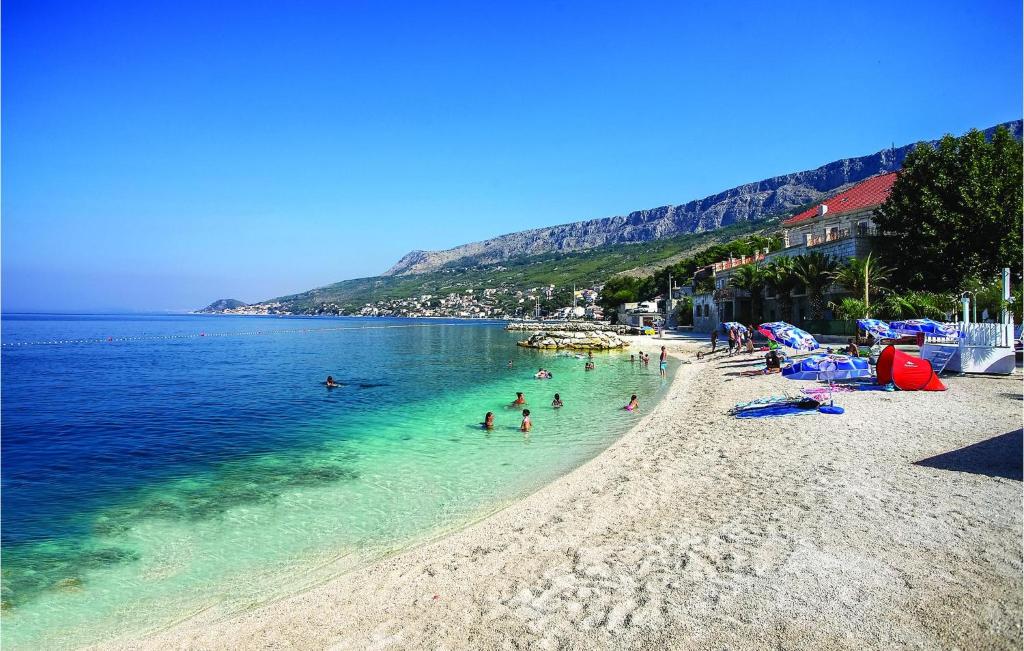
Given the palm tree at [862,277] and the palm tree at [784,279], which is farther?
the palm tree at [784,279]

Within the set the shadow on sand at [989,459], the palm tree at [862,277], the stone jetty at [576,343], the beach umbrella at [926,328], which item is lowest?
the stone jetty at [576,343]

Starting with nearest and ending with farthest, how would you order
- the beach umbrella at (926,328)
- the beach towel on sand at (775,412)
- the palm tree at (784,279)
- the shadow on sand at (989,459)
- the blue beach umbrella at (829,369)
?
the shadow on sand at (989,459) → the beach towel on sand at (775,412) → the blue beach umbrella at (829,369) → the beach umbrella at (926,328) → the palm tree at (784,279)

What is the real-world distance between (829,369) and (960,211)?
75.4 ft

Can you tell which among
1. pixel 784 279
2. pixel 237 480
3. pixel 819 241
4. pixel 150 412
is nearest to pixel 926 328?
pixel 784 279

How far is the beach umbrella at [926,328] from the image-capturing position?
71.7 ft

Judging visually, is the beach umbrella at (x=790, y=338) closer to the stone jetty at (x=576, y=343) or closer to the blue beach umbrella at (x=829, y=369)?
the blue beach umbrella at (x=829, y=369)

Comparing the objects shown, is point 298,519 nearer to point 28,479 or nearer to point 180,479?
point 180,479

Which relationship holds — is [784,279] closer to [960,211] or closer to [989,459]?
[960,211]

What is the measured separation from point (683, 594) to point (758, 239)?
7927 cm

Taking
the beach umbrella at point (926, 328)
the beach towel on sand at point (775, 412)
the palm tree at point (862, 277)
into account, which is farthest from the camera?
the palm tree at point (862, 277)

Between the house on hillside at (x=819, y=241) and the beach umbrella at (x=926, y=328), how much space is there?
16.5 metres

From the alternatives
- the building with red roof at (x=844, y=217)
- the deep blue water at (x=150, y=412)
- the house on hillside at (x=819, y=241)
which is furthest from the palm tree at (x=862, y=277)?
the deep blue water at (x=150, y=412)

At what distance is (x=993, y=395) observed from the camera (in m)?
16.2

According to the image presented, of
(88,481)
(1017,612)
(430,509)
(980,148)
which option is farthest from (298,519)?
(980,148)
